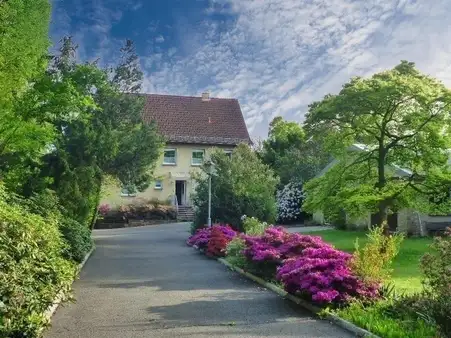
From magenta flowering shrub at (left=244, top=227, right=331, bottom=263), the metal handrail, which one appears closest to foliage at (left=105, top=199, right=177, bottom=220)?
the metal handrail

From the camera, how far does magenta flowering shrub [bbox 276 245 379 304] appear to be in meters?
10.5

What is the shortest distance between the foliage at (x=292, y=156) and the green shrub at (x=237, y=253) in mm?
22875

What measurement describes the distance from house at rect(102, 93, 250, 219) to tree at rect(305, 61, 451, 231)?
93.8ft

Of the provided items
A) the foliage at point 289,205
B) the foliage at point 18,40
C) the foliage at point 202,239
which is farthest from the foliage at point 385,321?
the foliage at point 289,205

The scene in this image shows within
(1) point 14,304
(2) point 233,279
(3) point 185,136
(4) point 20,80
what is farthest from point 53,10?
(3) point 185,136

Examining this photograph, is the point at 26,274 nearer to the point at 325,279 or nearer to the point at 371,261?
the point at 325,279

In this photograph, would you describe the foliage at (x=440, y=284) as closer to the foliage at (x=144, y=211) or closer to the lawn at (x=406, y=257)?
the lawn at (x=406, y=257)

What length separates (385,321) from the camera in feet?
29.1

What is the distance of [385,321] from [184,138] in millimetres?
42473

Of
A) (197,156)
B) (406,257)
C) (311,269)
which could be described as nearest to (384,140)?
(406,257)

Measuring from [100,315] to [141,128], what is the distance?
21.7 m

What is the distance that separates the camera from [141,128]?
1222 inches

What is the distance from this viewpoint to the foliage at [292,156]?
43594 mm

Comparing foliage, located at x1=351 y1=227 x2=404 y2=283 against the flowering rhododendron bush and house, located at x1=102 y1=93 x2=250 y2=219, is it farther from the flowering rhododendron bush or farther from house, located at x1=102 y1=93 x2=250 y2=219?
house, located at x1=102 y1=93 x2=250 y2=219
